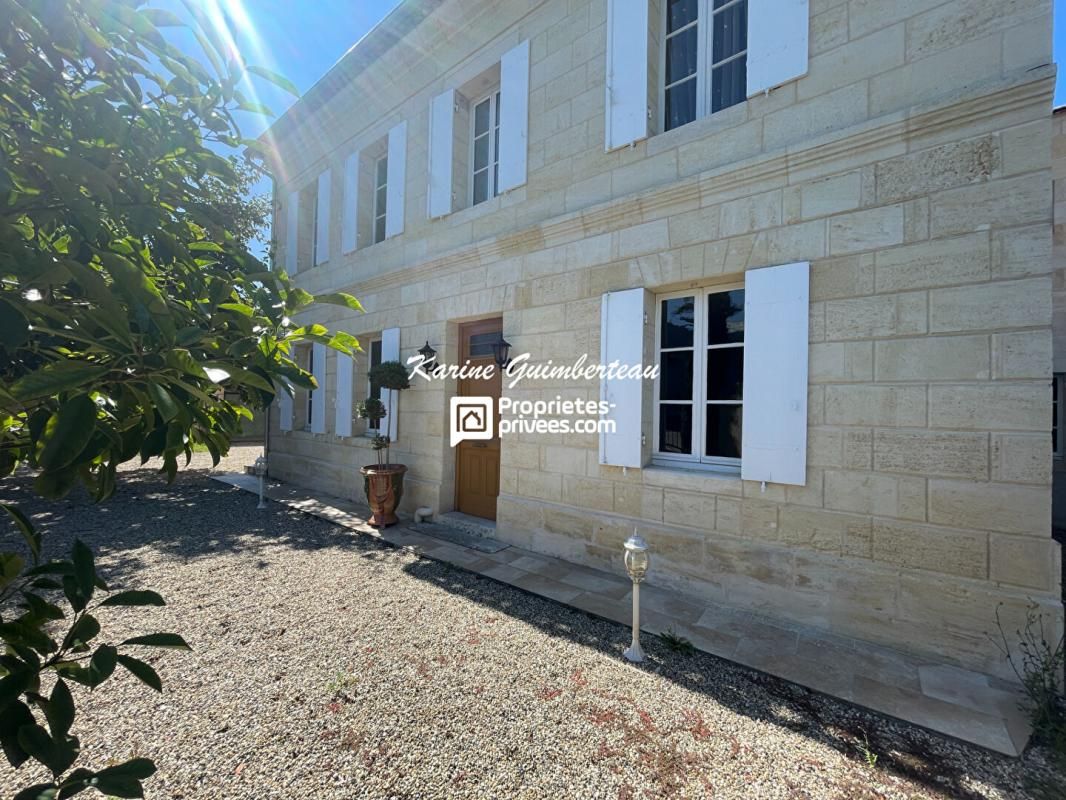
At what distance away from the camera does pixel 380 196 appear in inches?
299

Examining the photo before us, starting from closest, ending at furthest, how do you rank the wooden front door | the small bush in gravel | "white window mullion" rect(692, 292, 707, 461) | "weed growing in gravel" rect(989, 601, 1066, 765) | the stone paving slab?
the small bush in gravel, "weed growing in gravel" rect(989, 601, 1066, 765), the stone paving slab, "white window mullion" rect(692, 292, 707, 461), the wooden front door

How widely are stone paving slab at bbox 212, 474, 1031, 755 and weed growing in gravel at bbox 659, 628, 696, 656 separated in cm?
6

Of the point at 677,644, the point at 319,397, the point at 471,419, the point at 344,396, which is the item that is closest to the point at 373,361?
the point at 344,396

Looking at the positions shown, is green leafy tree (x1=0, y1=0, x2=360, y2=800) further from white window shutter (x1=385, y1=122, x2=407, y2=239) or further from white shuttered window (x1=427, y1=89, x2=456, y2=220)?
white window shutter (x1=385, y1=122, x2=407, y2=239)

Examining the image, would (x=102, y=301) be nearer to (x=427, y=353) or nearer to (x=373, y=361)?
(x=427, y=353)

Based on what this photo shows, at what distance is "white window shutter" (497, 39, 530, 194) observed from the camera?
5.02 meters

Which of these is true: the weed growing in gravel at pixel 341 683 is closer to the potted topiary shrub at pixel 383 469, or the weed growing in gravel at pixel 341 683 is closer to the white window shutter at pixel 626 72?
the potted topiary shrub at pixel 383 469

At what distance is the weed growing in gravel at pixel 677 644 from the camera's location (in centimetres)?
295

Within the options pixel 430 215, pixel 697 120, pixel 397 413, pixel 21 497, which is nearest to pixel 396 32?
pixel 430 215

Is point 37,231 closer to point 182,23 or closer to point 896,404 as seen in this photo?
point 182,23

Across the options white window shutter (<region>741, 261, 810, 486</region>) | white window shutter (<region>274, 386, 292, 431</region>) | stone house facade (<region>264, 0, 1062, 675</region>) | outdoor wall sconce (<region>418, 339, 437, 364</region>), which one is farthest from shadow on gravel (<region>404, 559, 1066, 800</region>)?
white window shutter (<region>274, 386, 292, 431</region>)

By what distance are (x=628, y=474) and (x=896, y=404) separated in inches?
80.6

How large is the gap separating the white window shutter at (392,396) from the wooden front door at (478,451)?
1053mm

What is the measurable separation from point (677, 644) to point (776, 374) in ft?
6.81
